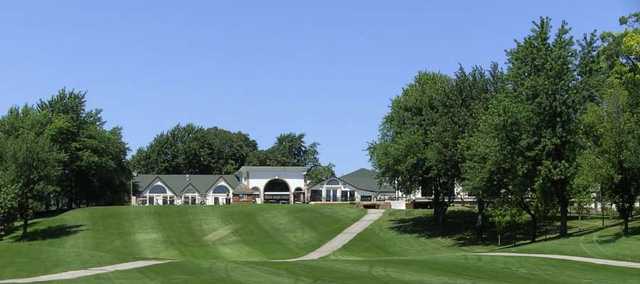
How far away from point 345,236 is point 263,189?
65.2 metres

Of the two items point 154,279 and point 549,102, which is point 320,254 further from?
point 154,279

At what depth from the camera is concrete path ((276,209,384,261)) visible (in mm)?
50731

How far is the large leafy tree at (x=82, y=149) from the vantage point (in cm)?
8931

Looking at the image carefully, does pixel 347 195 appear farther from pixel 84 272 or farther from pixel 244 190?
pixel 84 272

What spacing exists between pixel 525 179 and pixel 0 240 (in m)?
45.7

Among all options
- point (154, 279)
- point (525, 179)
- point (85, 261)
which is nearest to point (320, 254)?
point (525, 179)

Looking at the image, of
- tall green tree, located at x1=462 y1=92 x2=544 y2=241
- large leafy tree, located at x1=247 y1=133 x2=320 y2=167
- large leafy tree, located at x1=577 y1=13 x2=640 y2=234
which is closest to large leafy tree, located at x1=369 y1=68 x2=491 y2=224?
tall green tree, located at x1=462 y1=92 x2=544 y2=241

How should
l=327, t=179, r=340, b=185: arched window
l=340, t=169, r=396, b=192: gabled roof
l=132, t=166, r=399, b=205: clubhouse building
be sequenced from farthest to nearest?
l=340, t=169, r=396, b=192: gabled roof → l=327, t=179, r=340, b=185: arched window → l=132, t=166, r=399, b=205: clubhouse building

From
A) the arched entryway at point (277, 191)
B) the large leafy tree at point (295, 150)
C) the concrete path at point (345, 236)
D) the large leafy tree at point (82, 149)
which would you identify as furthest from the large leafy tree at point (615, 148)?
the large leafy tree at point (295, 150)

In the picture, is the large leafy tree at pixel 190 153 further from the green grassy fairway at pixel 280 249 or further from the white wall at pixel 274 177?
the green grassy fairway at pixel 280 249

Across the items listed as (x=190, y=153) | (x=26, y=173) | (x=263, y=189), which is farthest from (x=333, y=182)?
(x=26, y=173)

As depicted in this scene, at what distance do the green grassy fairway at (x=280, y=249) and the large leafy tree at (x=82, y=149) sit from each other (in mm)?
12193

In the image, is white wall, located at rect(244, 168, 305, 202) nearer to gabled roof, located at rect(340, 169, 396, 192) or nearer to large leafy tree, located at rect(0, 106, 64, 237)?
gabled roof, located at rect(340, 169, 396, 192)

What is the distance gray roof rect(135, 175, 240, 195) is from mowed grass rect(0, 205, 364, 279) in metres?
48.1
